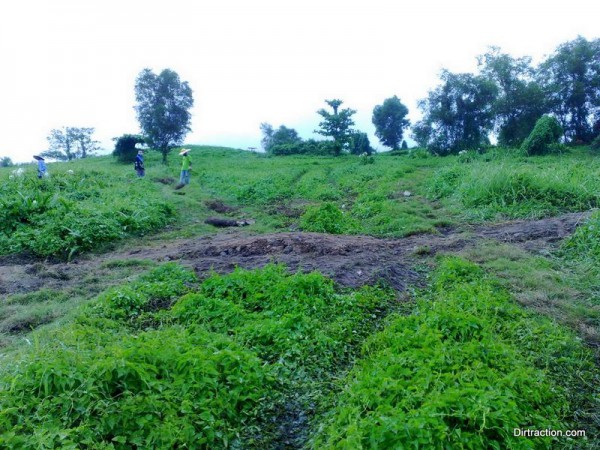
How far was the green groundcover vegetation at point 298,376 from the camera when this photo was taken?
298 centimetres

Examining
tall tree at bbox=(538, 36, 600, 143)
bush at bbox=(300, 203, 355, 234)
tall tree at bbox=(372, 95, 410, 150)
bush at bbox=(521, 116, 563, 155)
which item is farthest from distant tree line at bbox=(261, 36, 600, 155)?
bush at bbox=(300, 203, 355, 234)

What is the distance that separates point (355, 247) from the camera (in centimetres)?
783

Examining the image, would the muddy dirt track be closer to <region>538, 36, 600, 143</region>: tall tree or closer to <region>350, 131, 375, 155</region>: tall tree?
<region>538, 36, 600, 143</region>: tall tree

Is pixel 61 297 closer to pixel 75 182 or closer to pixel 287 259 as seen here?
pixel 287 259

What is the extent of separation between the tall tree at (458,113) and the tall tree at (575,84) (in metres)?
3.87

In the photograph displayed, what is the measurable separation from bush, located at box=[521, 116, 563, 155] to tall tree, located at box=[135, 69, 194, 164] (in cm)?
1683

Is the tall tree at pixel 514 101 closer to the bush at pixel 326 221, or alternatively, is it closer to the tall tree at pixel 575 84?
the tall tree at pixel 575 84

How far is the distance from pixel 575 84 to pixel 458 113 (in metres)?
6.47

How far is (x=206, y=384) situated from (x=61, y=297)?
3715 millimetres

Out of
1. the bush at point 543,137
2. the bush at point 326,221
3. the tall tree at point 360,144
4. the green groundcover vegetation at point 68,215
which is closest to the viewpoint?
the green groundcover vegetation at point 68,215

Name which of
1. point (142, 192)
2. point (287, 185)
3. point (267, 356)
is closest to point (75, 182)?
point (142, 192)

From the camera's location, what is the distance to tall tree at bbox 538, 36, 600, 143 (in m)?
25.6

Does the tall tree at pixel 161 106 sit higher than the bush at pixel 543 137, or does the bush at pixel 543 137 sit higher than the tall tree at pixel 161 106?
the tall tree at pixel 161 106

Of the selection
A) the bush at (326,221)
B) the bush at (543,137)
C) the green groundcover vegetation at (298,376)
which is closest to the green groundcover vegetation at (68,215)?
the bush at (326,221)
